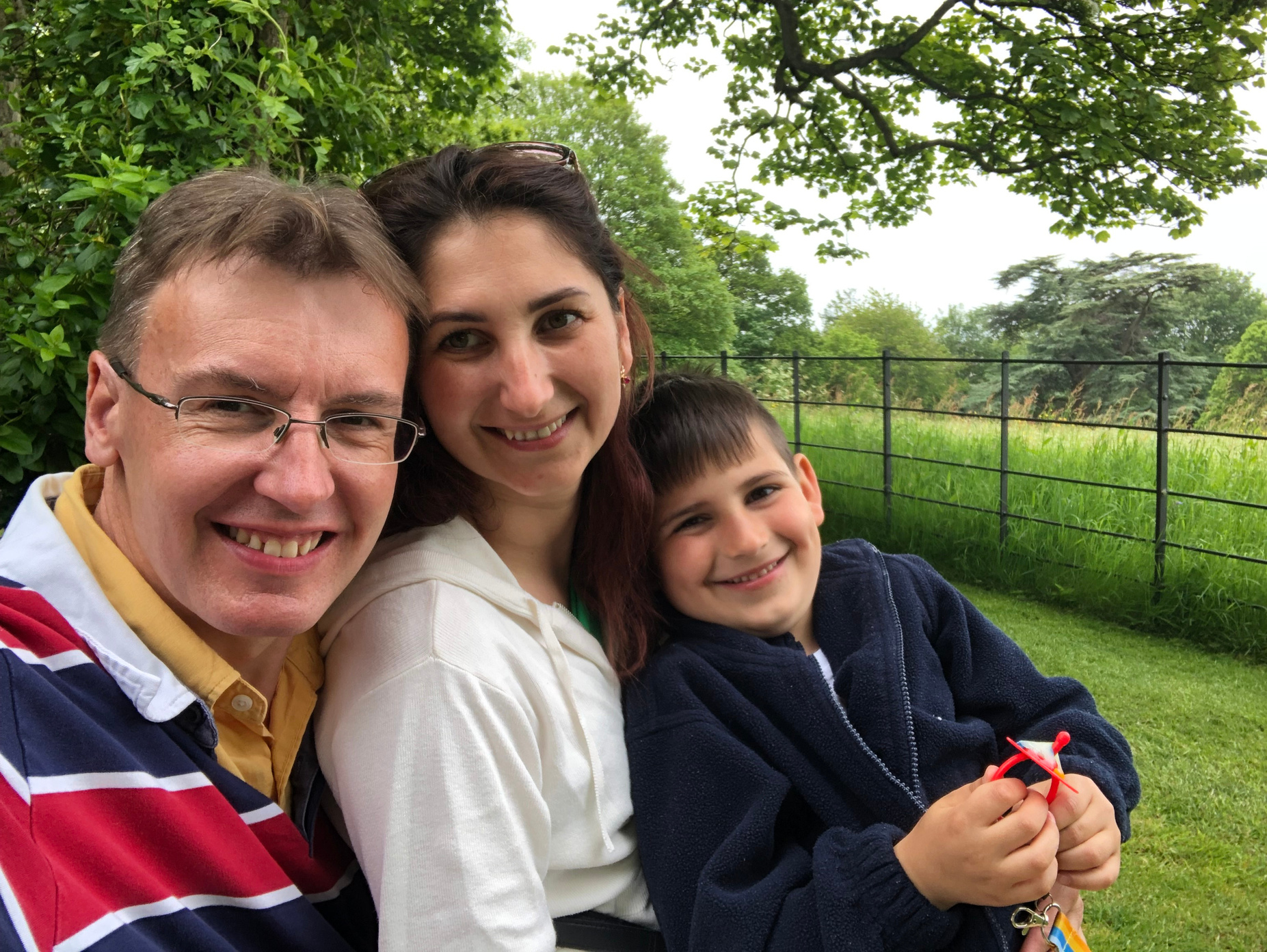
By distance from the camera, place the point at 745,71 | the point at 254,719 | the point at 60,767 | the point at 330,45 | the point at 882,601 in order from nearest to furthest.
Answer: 1. the point at 60,767
2. the point at 254,719
3. the point at 882,601
4. the point at 330,45
5. the point at 745,71

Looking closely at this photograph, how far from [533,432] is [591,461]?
264 millimetres

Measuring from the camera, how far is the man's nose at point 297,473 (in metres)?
1.17

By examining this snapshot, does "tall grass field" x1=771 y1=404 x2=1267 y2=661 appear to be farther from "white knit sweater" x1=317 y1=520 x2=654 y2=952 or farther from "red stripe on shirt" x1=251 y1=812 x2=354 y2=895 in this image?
"red stripe on shirt" x1=251 y1=812 x2=354 y2=895

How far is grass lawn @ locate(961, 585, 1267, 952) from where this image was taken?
10.9 feet

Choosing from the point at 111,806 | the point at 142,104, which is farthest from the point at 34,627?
the point at 142,104

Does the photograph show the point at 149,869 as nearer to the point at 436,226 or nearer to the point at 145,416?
the point at 145,416

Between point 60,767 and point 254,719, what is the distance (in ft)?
0.96

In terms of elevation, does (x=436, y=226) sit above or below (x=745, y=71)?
below

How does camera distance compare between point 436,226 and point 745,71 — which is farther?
point 745,71

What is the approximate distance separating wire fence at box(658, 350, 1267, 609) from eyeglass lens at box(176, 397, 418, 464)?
3.10 meters

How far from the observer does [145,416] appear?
1177mm

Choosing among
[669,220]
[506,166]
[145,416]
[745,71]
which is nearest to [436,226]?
[506,166]

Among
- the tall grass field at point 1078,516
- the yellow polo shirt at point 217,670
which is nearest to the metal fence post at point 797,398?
the tall grass field at point 1078,516

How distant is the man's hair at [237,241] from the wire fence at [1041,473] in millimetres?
3061
